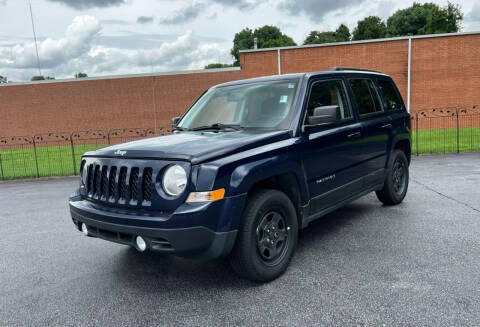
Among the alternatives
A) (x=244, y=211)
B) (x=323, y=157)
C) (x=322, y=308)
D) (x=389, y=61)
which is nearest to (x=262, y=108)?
(x=323, y=157)

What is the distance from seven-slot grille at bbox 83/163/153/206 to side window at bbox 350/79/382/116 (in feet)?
10.0

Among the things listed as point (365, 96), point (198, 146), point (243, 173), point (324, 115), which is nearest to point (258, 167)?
point (243, 173)

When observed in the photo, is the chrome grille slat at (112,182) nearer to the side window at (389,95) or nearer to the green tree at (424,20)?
the side window at (389,95)

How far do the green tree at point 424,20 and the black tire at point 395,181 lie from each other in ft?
194

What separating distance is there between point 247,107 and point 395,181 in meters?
3.03

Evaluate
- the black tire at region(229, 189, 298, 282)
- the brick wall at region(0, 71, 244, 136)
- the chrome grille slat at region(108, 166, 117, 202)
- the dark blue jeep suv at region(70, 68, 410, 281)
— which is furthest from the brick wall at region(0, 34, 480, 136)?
the chrome grille slat at region(108, 166, 117, 202)

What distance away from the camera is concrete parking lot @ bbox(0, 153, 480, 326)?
306cm

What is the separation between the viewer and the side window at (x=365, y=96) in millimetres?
5102

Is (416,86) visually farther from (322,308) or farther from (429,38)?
(322,308)

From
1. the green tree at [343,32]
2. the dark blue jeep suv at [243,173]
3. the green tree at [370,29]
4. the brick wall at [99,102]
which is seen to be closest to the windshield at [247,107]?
the dark blue jeep suv at [243,173]

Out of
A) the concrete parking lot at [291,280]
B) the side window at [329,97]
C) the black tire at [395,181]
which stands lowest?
the concrete parking lot at [291,280]

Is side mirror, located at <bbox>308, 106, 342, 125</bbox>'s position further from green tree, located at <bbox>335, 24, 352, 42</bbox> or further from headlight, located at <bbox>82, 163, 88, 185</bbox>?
green tree, located at <bbox>335, 24, 352, 42</bbox>

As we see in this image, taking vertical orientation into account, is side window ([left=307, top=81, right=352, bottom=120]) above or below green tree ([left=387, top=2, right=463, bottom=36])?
below

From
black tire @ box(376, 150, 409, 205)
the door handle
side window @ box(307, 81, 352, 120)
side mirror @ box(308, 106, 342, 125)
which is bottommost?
black tire @ box(376, 150, 409, 205)
